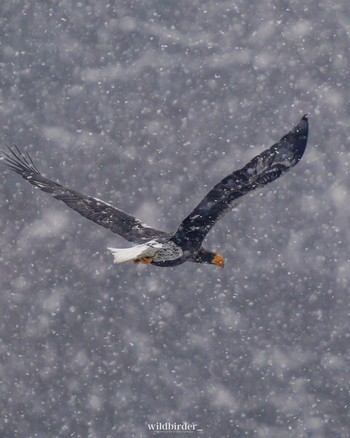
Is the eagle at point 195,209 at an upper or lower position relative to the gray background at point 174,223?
lower

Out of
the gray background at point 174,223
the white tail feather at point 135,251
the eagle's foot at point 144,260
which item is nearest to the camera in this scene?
the white tail feather at point 135,251

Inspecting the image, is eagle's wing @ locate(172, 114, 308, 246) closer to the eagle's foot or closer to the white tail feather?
the white tail feather

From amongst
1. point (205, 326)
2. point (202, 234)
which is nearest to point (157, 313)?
point (205, 326)

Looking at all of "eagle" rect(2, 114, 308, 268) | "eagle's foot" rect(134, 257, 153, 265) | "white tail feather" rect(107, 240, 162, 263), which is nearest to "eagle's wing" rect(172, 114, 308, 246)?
"eagle" rect(2, 114, 308, 268)

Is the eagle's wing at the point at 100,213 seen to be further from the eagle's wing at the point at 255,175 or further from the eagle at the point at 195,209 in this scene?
the eagle's wing at the point at 255,175

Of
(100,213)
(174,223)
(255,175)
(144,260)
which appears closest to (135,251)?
(144,260)

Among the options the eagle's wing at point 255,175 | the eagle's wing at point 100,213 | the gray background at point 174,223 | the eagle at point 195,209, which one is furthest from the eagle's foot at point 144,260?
the gray background at point 174,223

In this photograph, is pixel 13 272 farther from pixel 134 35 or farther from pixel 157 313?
pixel 134 35

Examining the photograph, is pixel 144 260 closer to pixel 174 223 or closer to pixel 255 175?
pixel 255 175
